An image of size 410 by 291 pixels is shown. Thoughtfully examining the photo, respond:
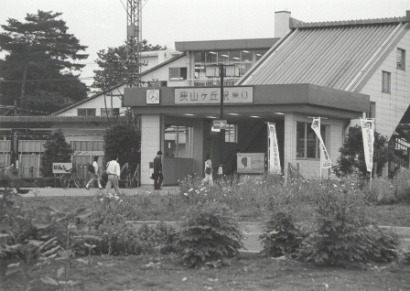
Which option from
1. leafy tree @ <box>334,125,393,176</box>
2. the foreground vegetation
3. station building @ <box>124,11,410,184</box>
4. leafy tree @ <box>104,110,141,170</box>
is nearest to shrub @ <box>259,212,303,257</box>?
the foreground vegetation

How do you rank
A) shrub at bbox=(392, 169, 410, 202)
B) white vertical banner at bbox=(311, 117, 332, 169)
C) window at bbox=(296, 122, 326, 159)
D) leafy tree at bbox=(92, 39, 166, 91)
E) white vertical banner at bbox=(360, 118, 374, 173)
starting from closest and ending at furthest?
shrub at bbox=(392, 169, 410, 202)
white vertical banner at bbox=(360, 118, 374, 173)
white vertical banner at bbox=(311, 117, 332, 169)
window at bbox=(296, 122, 326, 159)
leafy tree at bbox=(92, 39, 166, 91)

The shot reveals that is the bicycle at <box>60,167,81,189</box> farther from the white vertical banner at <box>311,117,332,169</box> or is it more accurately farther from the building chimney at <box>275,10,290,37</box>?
the building chimney at <box>275,10,290,37</box>

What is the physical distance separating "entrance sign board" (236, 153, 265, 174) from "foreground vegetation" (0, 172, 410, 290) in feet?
77.7

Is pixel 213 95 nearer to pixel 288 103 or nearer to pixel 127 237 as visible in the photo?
pixel 288 103

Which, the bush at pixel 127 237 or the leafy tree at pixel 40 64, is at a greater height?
the leafy tree at pixel 40 64

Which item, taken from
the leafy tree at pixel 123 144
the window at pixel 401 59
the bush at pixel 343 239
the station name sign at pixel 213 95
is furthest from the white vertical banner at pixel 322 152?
the bush at pixel 343 239

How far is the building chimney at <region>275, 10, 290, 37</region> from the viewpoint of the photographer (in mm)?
66625

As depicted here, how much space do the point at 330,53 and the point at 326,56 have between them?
472 mm

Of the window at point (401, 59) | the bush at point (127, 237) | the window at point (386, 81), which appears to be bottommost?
the bush at point (127, 237)

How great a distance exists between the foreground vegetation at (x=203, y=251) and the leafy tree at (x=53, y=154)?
33.2 m

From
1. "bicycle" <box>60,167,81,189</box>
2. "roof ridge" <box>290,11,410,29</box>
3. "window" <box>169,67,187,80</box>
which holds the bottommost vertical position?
"bicycle" <box>60,167,81,189</box>

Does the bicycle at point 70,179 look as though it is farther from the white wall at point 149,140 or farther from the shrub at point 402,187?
the shrub at point 402,187

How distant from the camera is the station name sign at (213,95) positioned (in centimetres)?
4059

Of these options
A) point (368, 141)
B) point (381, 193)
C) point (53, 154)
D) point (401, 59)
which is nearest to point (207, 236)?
point (381, 193)
